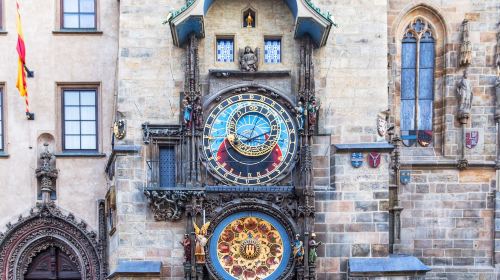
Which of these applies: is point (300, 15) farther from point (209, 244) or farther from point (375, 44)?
point (209, 244)

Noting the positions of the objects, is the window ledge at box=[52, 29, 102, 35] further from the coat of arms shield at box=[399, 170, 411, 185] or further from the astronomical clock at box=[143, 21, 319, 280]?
the coat of arms shield at box=[399, 170, 411, 185]

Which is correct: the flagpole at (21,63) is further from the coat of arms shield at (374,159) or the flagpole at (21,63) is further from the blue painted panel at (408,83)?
the blue painted panel at (408,83)

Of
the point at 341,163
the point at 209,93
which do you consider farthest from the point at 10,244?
the point at 341,163

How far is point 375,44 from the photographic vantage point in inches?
675

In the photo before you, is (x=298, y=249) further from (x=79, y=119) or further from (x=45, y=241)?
(x=79, y=119)

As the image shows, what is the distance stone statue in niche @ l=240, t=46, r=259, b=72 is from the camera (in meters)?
16.9

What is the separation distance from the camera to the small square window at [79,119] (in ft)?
62.8

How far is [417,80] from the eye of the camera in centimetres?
1900

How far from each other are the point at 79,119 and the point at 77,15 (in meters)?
2.55

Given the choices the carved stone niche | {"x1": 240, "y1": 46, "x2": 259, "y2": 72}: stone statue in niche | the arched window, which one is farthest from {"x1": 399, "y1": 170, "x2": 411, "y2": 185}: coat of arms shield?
{"x1": 240, "y1": 46, "x2": 259, "y2": 72}: stone statue in niche

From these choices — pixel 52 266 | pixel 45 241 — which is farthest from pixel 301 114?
pixel 52 266

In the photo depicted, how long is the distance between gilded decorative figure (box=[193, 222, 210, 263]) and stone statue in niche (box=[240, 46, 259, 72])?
11.1 feet

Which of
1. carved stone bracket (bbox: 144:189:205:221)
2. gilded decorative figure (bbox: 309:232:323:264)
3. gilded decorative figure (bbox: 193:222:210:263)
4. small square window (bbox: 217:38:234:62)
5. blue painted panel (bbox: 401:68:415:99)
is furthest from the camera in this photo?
blue painted panel (bbox: 401:68:415:99)

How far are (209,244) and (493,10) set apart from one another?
8.70 m
